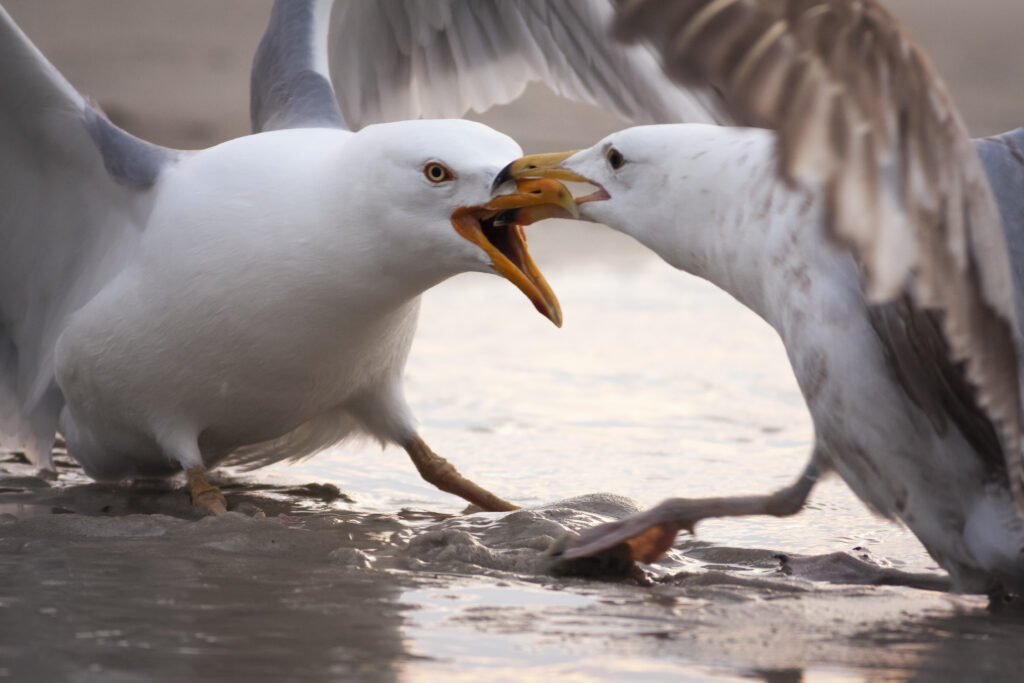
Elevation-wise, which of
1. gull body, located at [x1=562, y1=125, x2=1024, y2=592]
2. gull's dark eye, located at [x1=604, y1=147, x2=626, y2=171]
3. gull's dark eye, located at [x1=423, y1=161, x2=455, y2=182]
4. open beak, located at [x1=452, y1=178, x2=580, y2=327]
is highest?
gull's dark eye, located at [x1=604, y1=147, x2=626, y2=171]

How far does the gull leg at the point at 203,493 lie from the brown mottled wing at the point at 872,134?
2.21 metres

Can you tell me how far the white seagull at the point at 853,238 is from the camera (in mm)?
2990

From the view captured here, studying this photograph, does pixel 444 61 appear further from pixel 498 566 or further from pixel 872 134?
pixel 872 134

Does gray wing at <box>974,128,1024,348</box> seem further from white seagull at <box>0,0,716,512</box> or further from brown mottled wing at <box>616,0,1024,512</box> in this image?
white seagull at <box>0,0,716,512</box>

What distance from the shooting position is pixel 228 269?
4.43 meters

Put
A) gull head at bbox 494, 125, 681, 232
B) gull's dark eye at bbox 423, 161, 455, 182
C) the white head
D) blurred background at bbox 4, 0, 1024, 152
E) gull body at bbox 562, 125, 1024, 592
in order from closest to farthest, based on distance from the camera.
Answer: gull body at bbox 562, 125, 1024, 592
the white head
gull head at bbox 494, 125, 681, 232
gull's dark eye at bbox 423, 161, 455, 182
blurred background at bbox 4, 0, 1024, 152

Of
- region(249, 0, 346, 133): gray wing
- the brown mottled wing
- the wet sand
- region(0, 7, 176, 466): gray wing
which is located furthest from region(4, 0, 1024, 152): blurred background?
the brown mottled wing

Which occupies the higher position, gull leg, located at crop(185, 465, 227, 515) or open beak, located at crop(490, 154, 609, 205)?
open beak, located at crop(490, 154, 609, 205)

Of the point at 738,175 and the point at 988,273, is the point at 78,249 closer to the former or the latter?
the point at 738,175

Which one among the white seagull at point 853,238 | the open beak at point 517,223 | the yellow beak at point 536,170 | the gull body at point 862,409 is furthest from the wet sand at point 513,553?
the yellow beak at point 536,170

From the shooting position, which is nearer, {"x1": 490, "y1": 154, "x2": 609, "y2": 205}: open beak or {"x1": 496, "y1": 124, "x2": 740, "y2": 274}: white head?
{"x1": 496, "y1": 124, "x2": 740, "y2": 274}: white head

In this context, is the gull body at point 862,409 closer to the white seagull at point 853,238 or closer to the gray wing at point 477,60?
the white seagull at point 853,238

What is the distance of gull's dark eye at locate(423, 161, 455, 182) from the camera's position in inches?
167

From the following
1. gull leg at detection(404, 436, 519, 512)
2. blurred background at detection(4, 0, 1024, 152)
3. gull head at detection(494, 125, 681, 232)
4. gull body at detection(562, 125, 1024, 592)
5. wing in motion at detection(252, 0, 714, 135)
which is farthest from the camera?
blurred background at detection(4, 0, 1024, 152)
